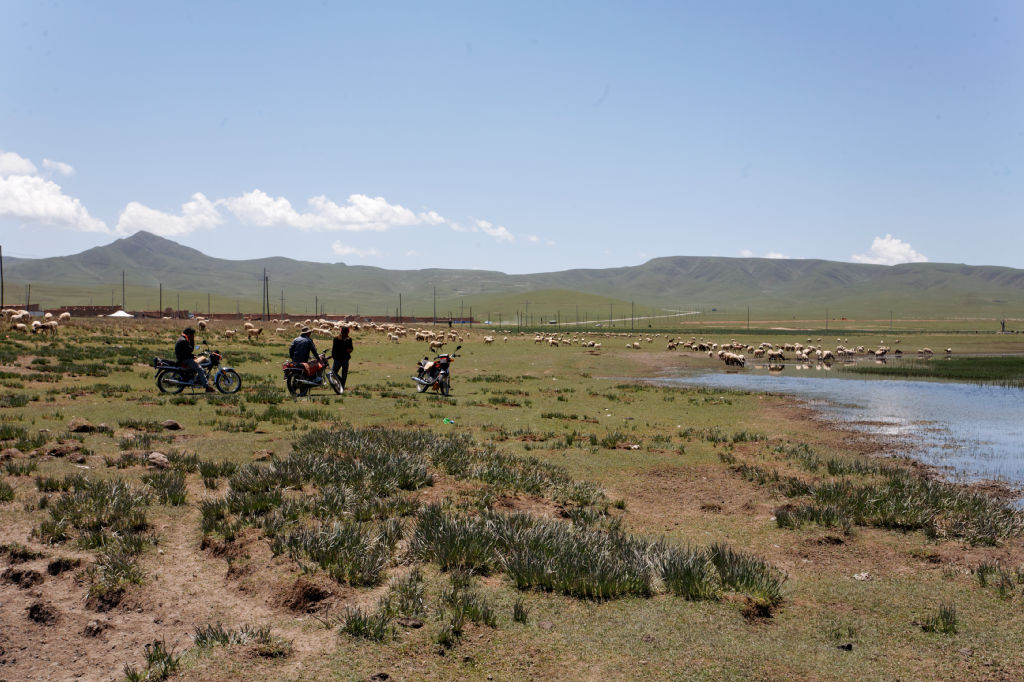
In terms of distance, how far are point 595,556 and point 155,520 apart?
570 cm

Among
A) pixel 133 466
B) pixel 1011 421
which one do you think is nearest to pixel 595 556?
pixel 133 466

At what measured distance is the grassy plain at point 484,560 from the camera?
5.46m

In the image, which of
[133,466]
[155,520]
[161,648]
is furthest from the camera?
[133,466]

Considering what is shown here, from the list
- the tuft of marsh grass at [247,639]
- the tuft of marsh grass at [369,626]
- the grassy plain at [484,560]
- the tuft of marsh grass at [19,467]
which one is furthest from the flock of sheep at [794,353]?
the tuft of marsh grass at [247,639]

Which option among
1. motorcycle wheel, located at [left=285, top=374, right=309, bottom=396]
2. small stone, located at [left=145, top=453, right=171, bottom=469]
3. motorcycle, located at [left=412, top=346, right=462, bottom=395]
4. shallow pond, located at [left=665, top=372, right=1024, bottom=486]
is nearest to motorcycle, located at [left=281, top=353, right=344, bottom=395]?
motorcycle wheel, located at [left=285, top=374, right=309, bottom=396]

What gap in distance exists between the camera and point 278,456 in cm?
1191

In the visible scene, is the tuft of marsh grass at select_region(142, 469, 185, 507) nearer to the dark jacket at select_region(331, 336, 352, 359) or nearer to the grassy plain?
the grassy plain

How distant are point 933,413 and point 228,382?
2445 centimetres

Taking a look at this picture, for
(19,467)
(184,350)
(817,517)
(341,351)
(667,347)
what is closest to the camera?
(817,517)

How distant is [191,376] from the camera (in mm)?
21344

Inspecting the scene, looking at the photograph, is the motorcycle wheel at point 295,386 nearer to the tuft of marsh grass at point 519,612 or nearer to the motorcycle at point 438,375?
the motorcycle at point 438,375

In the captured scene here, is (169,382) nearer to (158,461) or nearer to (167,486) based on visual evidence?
(158,461)

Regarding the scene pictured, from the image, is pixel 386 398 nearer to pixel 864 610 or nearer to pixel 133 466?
pixel 133 466

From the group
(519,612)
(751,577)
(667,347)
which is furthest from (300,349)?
(667,347)
